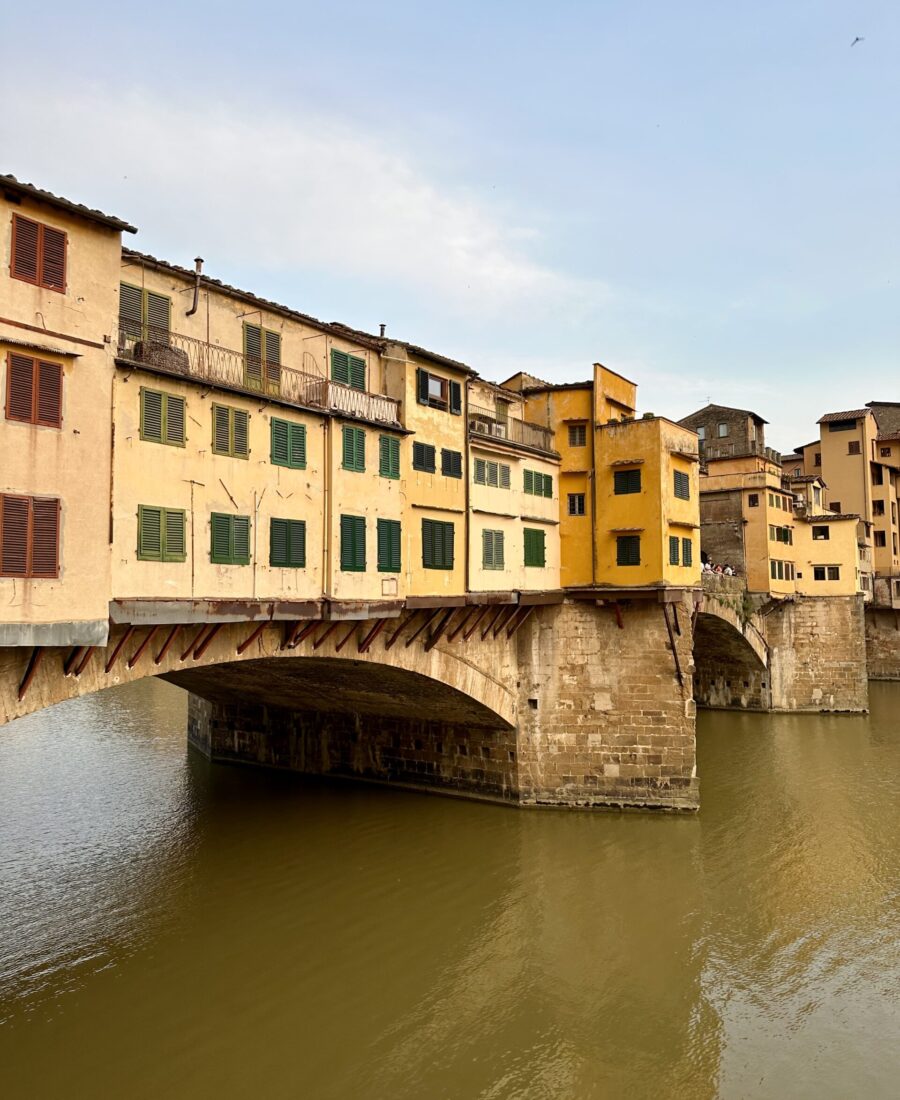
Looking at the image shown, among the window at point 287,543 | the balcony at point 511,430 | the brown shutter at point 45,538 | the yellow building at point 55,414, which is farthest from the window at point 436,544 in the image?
the brown shutter at point 45,538

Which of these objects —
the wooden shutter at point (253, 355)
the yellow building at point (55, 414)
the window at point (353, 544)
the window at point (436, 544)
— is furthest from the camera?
the window at point (436, 544)

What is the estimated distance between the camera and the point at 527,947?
1759cm

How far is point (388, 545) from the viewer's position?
2019 cm

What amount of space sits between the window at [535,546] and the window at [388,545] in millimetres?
6157

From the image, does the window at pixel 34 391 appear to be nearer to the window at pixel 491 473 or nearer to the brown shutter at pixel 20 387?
the brown shutter at pixel 20 387

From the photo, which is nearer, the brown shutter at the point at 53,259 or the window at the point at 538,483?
the brown shutter at the point at 53,259

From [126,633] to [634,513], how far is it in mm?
16560

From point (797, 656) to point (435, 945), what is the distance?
115ft

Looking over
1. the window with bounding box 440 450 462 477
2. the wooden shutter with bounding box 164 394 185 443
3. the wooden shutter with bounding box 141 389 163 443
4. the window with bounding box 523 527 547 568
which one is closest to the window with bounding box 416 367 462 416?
the window with bounding box 440 450 462 477

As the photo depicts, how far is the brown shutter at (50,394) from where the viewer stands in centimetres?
1309

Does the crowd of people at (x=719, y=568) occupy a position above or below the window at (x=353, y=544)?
above

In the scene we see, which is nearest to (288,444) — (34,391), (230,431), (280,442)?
(280,442)

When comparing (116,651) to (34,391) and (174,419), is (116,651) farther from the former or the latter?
(34,391)

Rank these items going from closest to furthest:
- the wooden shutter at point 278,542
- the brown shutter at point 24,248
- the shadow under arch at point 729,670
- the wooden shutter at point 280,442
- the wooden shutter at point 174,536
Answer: the brown shutter at point 24,248
the wooden shutter at point 174,536
the wooden shutter at point 278,542
the wooden shutter at point 280,442
the shadow under arch at point 729,670
